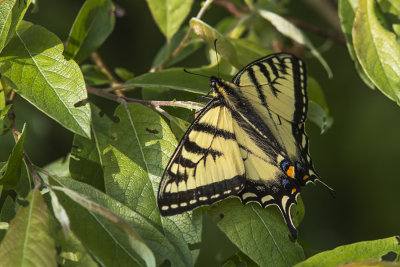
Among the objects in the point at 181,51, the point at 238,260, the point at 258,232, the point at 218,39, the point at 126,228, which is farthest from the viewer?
the point at 181,51

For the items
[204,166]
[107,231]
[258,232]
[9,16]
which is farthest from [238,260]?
[9,16]

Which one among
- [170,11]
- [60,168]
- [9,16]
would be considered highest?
[9,16]

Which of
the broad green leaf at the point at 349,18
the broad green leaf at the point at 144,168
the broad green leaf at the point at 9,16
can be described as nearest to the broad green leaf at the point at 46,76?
the broad green leaf at the point at 9,16

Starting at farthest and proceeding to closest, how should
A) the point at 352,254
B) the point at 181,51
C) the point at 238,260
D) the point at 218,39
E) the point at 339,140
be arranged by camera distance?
1. the point at 339,140
2. the point at 181,51
3. the point at 218,39
4. the point at 238,260
5. the point at 352,254

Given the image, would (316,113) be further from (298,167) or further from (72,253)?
(72,253)

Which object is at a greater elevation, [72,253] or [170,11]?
[170,11]

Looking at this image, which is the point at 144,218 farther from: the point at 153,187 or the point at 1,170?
the point at 1,170

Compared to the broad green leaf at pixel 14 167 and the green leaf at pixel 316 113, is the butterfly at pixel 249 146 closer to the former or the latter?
the green leaf at pixel 316 113

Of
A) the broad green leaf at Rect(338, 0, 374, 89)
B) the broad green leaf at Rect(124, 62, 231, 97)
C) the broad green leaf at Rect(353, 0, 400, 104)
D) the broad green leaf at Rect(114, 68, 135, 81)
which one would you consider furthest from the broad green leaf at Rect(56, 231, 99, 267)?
the broad green leaf at Rect(338, 0, 374, 89)
